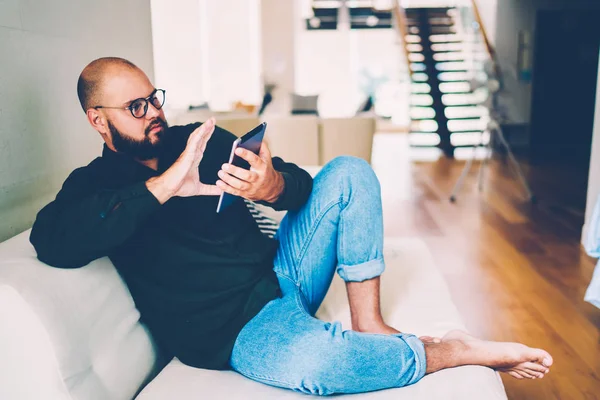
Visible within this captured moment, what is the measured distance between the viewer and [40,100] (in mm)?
1607

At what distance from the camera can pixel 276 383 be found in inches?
48.8

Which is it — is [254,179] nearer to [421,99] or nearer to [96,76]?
[96,76]

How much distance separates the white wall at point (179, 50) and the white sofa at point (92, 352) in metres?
9.13

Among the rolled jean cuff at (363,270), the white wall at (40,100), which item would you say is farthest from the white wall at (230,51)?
the rolled jean cuff at (363,270)

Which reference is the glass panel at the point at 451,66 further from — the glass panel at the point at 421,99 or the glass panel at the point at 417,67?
the glass panel at the point at 421,99

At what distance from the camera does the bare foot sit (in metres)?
1.35

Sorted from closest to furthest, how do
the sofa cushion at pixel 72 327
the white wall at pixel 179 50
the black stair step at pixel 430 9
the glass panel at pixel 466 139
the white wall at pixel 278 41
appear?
the sofa cushion at pixel 72 327, the glass panel at pixel 466 139, the black stair step at pixel 430 9, the white wall at pixel 179 50, the white wall at pixel 278 41

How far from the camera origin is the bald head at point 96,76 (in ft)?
4.54

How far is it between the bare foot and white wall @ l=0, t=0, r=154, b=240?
118cm

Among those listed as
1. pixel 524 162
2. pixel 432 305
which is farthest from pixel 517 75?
pixel 432 305

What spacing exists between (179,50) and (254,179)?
966 cm

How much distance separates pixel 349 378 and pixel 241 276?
0.37m

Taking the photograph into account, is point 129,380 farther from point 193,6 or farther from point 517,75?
point 193,6

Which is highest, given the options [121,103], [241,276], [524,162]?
[121,103]
